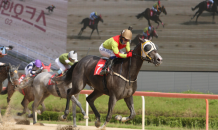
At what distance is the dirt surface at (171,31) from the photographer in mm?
10375

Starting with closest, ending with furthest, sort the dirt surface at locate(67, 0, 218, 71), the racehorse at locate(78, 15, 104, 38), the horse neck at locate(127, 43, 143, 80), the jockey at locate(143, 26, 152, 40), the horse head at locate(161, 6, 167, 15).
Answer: the horse neck at locate(127, 43, 143, 80) → the dirt surface at locate(67, 0, 218, 71) → the horse head at locate(161, 6, 167, 15) → the jockey at locate(143, 26, 152, 40) → the racehorse at locate(78, 15, 104, 38)

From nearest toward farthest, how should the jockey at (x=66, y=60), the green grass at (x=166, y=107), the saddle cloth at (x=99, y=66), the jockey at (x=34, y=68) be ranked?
1. the saddle cloth at (x=99, y=66)
2. the jockey at (x=66, y=60)
3. the green grass at (x=166, y=107)
4. the jockey at (x=34, y=68)

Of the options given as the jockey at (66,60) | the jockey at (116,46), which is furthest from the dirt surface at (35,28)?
the jockey at (116,46)

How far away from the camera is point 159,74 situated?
10805mm

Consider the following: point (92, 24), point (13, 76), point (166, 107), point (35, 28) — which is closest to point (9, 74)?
point (13, 76)

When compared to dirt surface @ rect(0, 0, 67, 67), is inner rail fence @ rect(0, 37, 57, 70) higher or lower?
lower

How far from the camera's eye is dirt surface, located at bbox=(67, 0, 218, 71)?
1038 cm

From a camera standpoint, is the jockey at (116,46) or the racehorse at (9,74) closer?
the jockey at (116,46)

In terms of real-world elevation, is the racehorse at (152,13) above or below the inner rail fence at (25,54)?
above

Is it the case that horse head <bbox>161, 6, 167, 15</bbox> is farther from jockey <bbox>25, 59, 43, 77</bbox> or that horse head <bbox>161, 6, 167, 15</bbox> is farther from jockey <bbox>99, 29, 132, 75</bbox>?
jockey <bbox>99, 29, 132, 75</bbox>

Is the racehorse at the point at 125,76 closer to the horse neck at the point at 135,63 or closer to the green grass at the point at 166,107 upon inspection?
the horse neck at the point at 135,63

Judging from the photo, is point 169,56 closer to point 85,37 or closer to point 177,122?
point 85,37

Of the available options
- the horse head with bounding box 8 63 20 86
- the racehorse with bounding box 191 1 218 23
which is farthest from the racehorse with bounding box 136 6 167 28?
the horse head with bounding box 8 63 20 86

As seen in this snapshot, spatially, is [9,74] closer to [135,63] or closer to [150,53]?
[135,63]
